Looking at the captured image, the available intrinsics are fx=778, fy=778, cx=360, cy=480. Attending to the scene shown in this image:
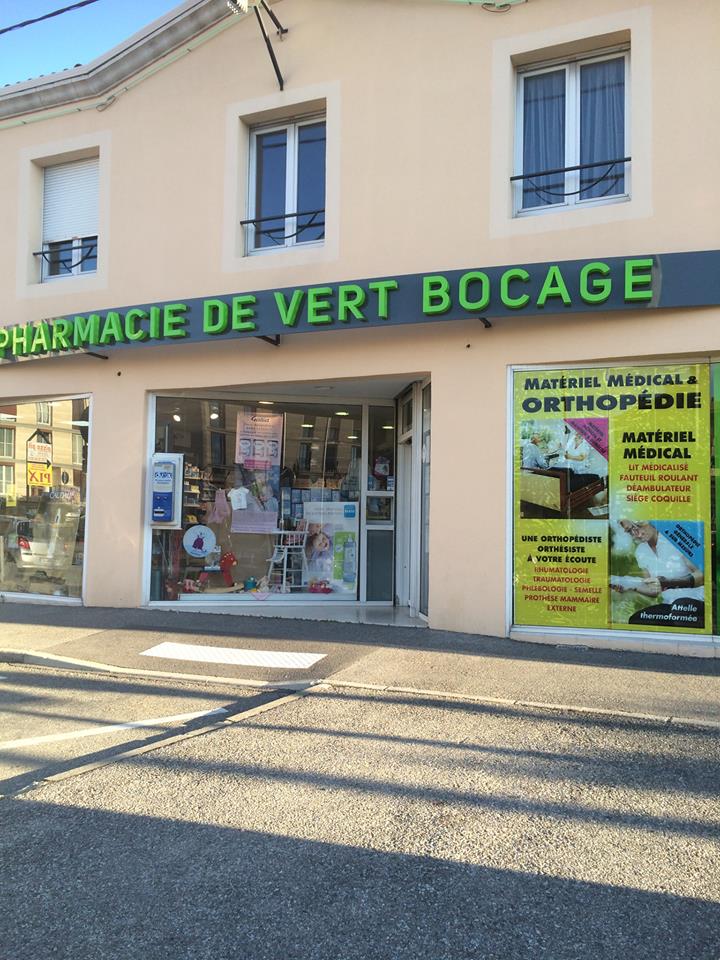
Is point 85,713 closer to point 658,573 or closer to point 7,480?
point 658,573

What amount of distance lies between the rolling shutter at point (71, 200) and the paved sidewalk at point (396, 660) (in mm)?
5356

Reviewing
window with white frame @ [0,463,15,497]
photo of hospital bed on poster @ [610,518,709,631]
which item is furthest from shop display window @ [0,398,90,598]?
photo of hospital bed on poster @ [610,518,709,631]

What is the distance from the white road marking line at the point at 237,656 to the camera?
7051 mm

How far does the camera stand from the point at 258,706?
582 centimetres

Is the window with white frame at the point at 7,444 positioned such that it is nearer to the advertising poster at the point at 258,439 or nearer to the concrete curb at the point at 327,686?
the advertising poster at the point at 258,439

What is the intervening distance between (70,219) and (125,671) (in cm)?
701

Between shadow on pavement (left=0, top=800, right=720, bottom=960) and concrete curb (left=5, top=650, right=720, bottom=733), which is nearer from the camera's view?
shadow on pavement (left=0, top=800, right=720, bottom=960)

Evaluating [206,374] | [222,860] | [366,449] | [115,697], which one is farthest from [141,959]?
[366,449]

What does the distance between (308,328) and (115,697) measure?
451 cm

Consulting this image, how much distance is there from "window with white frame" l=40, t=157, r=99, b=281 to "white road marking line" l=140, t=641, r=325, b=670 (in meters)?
5.85

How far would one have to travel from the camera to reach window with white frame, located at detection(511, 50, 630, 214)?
26.7 feet

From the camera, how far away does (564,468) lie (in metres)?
8.14

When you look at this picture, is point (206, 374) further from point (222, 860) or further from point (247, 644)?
point (222, 860)

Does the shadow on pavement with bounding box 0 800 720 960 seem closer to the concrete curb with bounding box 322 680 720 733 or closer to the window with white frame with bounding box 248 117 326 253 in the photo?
the concrete curb with bounding box 322 680 720 733
